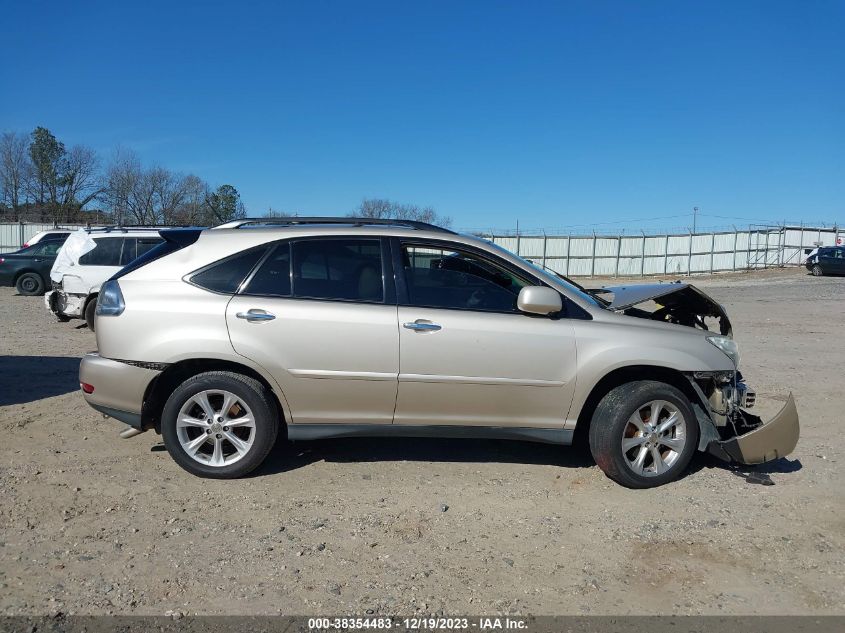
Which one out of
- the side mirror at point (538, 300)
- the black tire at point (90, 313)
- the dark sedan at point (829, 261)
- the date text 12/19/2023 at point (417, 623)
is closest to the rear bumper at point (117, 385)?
the date text 12/19/2023 at point (417, 623)

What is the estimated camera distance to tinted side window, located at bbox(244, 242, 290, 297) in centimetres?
442

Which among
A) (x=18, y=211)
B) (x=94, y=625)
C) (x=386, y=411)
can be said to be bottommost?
(x=94, y=625)

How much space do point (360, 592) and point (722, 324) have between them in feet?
11.8

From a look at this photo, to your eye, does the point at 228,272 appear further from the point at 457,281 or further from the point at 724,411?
the point at 724,411

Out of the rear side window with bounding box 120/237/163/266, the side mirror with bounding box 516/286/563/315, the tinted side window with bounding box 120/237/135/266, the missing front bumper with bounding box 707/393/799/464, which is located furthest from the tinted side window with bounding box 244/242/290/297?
the tinted side window with bounding box 120/237/135/266

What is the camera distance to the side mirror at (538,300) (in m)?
4.23

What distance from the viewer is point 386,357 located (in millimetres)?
4289

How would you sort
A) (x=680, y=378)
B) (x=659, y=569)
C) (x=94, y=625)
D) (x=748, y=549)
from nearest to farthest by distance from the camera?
(x=94, y=625)
(x=659, y=569)
(x=748, y=549)
(x=680, y=378)

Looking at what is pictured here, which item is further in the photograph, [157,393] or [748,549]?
[157,393]

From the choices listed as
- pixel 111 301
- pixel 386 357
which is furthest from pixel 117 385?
pixel 386 357

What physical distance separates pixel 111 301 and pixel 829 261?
34534 mm

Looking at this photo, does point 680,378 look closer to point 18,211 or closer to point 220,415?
point 220,415

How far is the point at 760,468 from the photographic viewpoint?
15.9ft

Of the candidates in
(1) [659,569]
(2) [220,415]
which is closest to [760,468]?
(1) [659,569]
